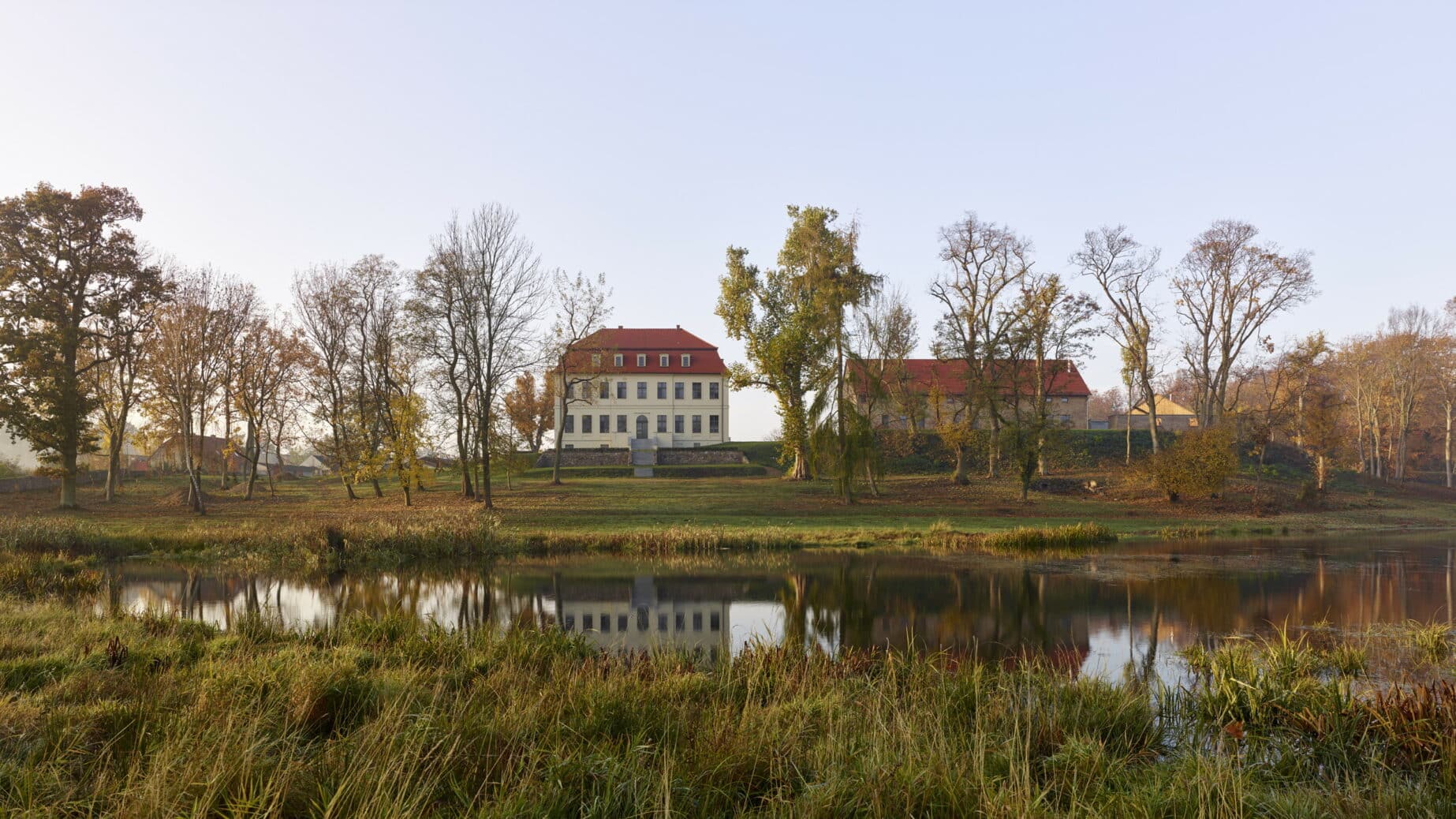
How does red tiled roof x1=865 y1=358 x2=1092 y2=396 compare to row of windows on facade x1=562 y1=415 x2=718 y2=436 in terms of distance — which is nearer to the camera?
red tiled roof x1=865 y1=358 x2=1092 y2=396

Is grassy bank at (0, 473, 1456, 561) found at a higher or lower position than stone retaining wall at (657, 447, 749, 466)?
lower

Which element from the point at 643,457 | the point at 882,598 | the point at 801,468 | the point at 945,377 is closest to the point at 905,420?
the point at 945,377

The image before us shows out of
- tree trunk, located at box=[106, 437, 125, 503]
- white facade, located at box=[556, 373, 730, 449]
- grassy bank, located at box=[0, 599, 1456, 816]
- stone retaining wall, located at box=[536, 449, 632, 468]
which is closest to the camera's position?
grassy bank, located at box=[0, 599, 1456, 816]

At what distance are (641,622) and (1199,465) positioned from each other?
27.6m

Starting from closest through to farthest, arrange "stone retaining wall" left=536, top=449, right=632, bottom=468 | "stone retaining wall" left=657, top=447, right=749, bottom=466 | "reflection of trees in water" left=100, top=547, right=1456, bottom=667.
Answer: "reflection of trees in water" left=100, top=547, right=1456, bottom=667 < "stone retaining wall" left=657, top=447, right=749, bottom=466 < "stone retaining wall" left=536, top=449, right=632, bottom=468

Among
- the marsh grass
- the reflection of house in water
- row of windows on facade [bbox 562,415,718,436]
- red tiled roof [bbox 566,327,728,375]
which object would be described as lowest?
the reflection of house in water

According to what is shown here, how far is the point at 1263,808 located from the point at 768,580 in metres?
13.0

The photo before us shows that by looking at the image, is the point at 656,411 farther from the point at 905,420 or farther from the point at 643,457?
the point at 905,420

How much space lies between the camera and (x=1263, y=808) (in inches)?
182

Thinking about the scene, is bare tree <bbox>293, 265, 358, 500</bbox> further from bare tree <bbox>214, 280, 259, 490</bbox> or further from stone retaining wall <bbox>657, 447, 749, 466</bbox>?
stone retaining wall <bbox>657, 447, 749, 466</bbox>

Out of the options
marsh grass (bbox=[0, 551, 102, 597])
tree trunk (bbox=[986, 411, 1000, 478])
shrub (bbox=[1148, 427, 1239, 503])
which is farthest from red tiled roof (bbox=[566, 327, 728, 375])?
marsh grass (bbox=[0, 551, 102, 597])

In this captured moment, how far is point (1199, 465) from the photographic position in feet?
106

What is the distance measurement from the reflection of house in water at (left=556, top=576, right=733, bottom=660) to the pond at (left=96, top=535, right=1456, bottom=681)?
6cm

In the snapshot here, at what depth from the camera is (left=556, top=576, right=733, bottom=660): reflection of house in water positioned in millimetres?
11195
